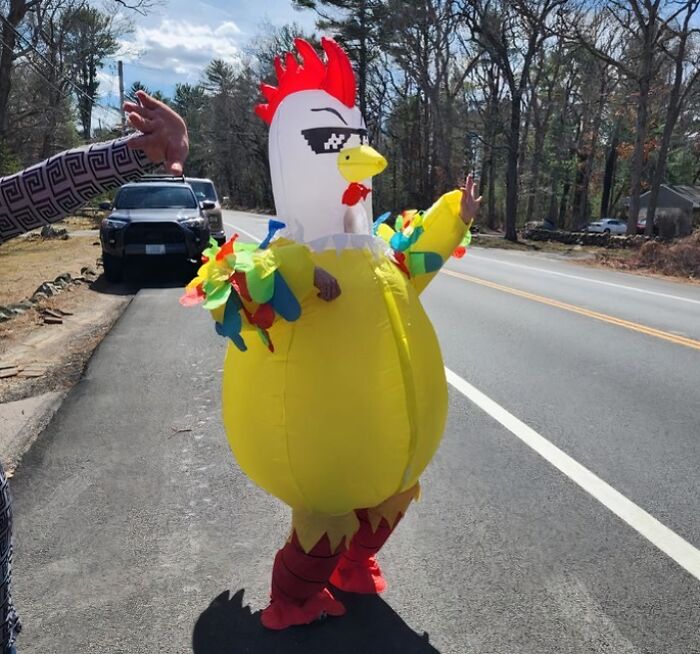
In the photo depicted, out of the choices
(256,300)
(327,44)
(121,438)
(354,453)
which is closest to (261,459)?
(354,453)

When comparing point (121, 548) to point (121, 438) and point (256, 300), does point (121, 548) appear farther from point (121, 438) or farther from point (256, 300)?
point (256, 300)

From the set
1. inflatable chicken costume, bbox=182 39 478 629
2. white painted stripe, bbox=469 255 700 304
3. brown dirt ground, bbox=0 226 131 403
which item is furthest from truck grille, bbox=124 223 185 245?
inflatable chicken costume, bbox=182 39 478 629

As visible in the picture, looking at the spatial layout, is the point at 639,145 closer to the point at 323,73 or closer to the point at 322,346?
the point at 323,73

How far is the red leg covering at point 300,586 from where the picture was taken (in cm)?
245

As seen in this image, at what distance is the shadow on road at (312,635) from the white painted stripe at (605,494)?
1432 mm

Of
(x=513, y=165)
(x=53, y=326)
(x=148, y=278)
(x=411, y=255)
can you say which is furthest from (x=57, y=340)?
(x=513, y=165)

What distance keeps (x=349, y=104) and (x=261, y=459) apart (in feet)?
4.46

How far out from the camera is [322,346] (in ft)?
7.26

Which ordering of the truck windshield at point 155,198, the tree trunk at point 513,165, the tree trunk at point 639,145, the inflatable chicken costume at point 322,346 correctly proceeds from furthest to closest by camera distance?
the tree trunk at point 513,165 → the tree trunk at point 639,145 → the truck windshield at point 155,198 → the inflatable chicken costume at point 322,346

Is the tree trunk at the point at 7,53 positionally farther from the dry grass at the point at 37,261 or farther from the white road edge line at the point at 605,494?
the white road edge line at the point at 605,494

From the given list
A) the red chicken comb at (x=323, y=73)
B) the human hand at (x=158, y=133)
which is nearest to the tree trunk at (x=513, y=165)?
the red chicken comb at (x=323, y=73)

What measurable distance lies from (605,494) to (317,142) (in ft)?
8.80

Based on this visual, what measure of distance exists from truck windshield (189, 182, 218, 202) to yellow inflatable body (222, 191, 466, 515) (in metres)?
15.2

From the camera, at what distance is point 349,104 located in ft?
8.04
